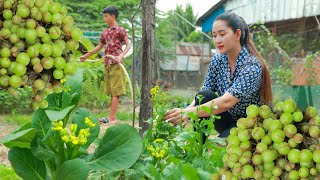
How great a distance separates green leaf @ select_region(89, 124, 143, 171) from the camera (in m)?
1.99

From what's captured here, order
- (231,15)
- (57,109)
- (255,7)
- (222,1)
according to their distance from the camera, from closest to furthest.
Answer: (57,109), (231,15), (255,7), (222,1)

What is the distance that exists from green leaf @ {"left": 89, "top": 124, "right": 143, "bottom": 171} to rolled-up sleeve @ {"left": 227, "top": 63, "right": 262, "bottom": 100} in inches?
53.7

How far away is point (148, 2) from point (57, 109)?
1004 millimetres

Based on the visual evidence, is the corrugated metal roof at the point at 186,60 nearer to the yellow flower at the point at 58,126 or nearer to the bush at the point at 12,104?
the bush at the point at 12,104

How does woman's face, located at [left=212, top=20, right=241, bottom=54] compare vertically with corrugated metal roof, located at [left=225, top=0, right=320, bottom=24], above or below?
below

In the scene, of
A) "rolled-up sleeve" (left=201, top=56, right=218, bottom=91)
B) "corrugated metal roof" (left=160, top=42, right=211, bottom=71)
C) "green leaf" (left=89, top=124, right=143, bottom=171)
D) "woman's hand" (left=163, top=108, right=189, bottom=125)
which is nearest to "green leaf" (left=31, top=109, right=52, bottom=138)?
"green leaf" (left=89, top=124, right=143, bottom=171)

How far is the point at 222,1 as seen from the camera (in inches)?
449

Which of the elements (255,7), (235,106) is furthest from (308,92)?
(235,106)

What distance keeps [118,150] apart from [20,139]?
16.2 inches

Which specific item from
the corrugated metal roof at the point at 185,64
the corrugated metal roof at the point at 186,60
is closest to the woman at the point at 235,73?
the corrugated metal roof at the point at 186,60

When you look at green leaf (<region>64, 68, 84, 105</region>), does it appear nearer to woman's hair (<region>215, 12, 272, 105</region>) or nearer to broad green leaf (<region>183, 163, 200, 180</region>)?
broad green leaf (<region>183, 163, 200, 180</region>)

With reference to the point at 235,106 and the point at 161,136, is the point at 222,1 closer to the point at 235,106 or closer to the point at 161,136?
the point at 235,106

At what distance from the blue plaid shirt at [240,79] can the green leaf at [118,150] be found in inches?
53.7

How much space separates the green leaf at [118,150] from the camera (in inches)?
78.5
